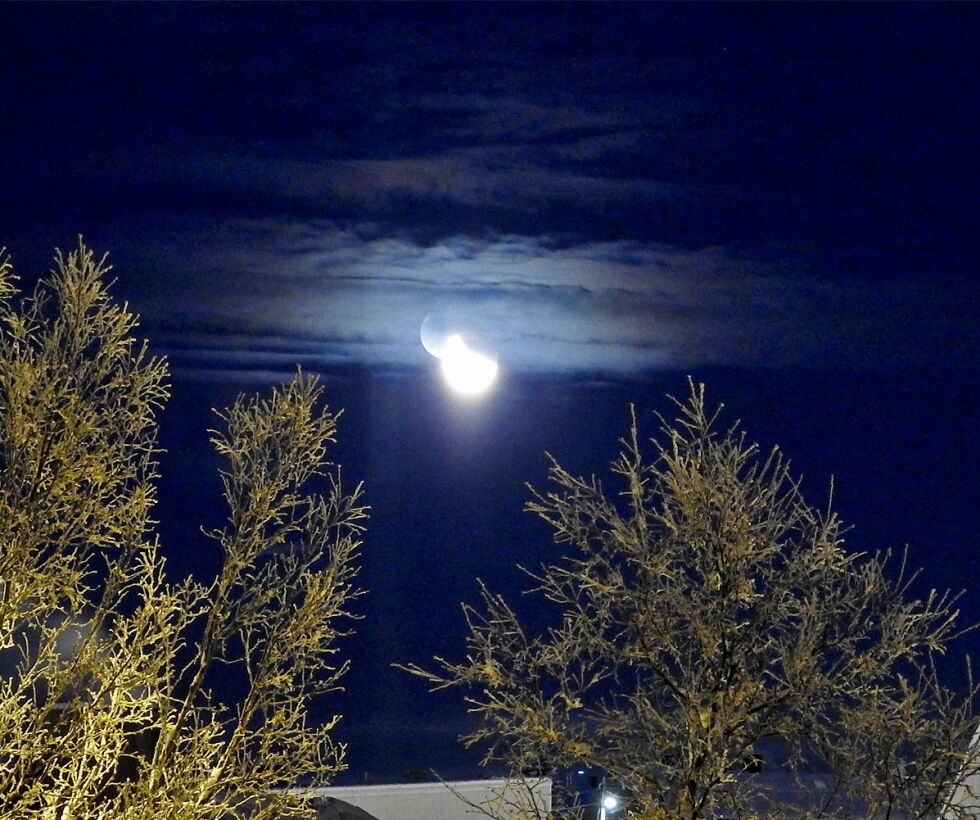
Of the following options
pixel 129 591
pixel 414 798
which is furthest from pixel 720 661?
pixel 414 798

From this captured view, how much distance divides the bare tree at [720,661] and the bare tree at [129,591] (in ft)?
5.93

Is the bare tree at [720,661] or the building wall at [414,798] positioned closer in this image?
the bare tree at [720,661]

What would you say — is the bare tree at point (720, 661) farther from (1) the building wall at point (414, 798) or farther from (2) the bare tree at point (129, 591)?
(1) the building wall at point (414, 798)

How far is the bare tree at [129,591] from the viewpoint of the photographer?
13562mm

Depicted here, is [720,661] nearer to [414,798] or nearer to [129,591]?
[129,591]

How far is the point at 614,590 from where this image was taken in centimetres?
1533

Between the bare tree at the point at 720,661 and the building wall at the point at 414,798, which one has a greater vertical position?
the bare tree at the point at 720,661

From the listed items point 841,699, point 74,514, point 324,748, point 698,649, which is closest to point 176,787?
point 324,748

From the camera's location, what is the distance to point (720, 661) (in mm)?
14969

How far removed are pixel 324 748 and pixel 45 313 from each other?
18.0 feet

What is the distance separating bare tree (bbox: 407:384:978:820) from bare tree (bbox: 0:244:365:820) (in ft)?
5.93

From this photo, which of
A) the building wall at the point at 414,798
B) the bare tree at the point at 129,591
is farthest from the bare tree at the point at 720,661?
the building wall at the point at 414,798

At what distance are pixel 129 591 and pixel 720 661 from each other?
6.25 metres

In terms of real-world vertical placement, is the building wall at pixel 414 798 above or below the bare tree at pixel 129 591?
below
